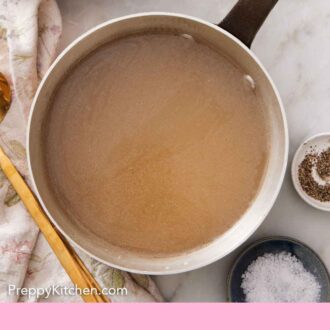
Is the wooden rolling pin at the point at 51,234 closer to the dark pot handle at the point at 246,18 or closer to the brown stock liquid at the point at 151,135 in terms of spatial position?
the brown stock liquid at the point at 151,135

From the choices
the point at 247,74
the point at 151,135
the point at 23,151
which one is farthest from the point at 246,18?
the point at 23,151

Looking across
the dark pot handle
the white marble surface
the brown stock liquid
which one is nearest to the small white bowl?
the white marble surface

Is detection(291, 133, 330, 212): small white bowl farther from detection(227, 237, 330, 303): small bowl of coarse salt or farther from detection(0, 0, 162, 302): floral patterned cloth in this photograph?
detection(0, 0, 162, 302): floral patterned cloth

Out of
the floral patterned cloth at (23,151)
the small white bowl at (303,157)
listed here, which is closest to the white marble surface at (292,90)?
the small white bowl at (303,157)

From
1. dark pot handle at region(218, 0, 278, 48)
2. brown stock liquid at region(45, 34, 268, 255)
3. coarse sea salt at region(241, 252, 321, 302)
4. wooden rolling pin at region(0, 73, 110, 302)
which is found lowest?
coarse sea salt at region(241, 252, 321, 302)

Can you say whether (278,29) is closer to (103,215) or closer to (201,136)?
(201,136)

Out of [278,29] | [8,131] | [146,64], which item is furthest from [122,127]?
[278,29]

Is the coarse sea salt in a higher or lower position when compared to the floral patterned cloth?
lower
